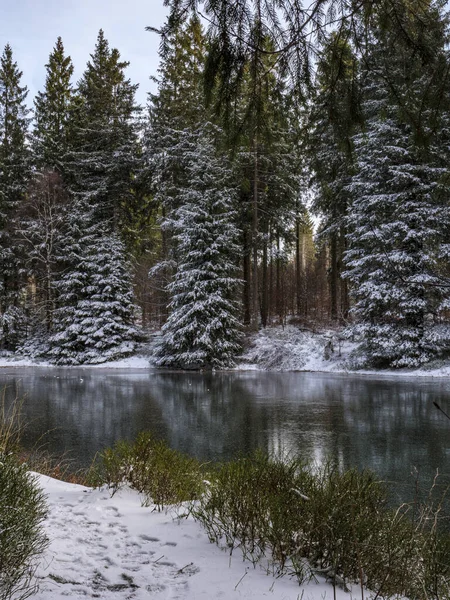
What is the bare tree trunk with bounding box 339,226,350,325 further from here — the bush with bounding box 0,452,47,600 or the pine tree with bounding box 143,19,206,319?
the bush with bounding box 0,452,47,600

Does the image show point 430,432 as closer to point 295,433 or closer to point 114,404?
point 295,433

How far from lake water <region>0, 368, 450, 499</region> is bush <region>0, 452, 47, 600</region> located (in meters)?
4.01

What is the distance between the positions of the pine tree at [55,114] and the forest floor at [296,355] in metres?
13.5

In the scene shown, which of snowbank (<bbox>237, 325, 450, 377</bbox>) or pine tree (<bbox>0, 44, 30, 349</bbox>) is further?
pine tree (<bbox>0, 44, 30, 349</bbox>)

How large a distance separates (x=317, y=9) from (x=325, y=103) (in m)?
0.69

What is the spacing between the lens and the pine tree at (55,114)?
2956cm

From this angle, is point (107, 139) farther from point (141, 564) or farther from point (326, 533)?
point (326, 533)

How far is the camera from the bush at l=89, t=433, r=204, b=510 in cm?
388

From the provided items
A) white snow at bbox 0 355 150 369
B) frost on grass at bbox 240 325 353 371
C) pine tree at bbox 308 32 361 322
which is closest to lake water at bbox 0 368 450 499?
pine tree at bbox 308 32 361 322

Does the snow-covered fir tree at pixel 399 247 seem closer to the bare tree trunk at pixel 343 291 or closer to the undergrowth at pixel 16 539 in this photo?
the bare tree trunk at pixel 343 291

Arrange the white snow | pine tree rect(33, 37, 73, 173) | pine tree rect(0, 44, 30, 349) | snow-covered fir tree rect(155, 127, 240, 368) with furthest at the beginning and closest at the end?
pine tree rect(33, 37, 73, 173), pine tree rect(0, 44, 30, 349), the white snow, snow-covered fir tree rect(155, 127, 240, 368)

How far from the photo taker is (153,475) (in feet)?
13.5

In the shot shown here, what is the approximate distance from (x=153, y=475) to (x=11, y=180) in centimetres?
3058

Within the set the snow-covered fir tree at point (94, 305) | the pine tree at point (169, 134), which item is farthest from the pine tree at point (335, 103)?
the snow-covered fir tree at point (94, 305)
